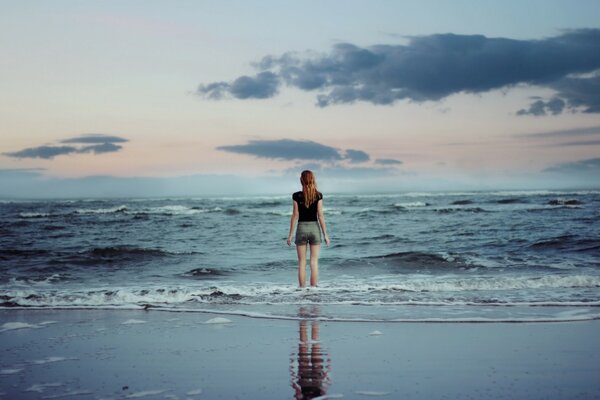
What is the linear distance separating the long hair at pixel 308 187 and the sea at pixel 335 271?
1594 mm

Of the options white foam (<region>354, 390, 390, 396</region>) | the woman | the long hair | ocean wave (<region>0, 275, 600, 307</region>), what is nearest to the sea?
ocean wave (<region>0, 275, 600, 307</region>)

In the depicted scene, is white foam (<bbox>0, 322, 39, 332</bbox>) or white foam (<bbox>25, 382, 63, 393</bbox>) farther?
white foam (<bbox>0, 322, 39, 332</bbox>)

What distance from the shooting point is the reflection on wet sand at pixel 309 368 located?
13.4 ft

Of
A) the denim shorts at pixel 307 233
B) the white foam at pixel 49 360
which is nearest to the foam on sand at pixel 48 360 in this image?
the white foam at pixel 49 360

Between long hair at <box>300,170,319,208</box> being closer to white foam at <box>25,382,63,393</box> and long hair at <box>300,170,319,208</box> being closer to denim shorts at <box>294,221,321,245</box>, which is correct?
denim shorts at <box>294,221,321,245</box>

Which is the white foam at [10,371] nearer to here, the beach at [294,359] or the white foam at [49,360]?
the beach at [294,359]

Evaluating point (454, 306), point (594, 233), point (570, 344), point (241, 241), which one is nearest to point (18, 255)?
point (241, 241)

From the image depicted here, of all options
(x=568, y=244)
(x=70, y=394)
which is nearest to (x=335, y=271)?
(x=568, y=244)

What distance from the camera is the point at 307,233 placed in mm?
10094

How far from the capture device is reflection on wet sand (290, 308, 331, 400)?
13.4 feet

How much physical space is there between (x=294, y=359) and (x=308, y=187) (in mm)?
5185

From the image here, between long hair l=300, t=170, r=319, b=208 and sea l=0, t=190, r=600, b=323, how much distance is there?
1594mm

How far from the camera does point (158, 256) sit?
1617 cm

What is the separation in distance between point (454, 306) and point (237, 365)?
4248 mm
